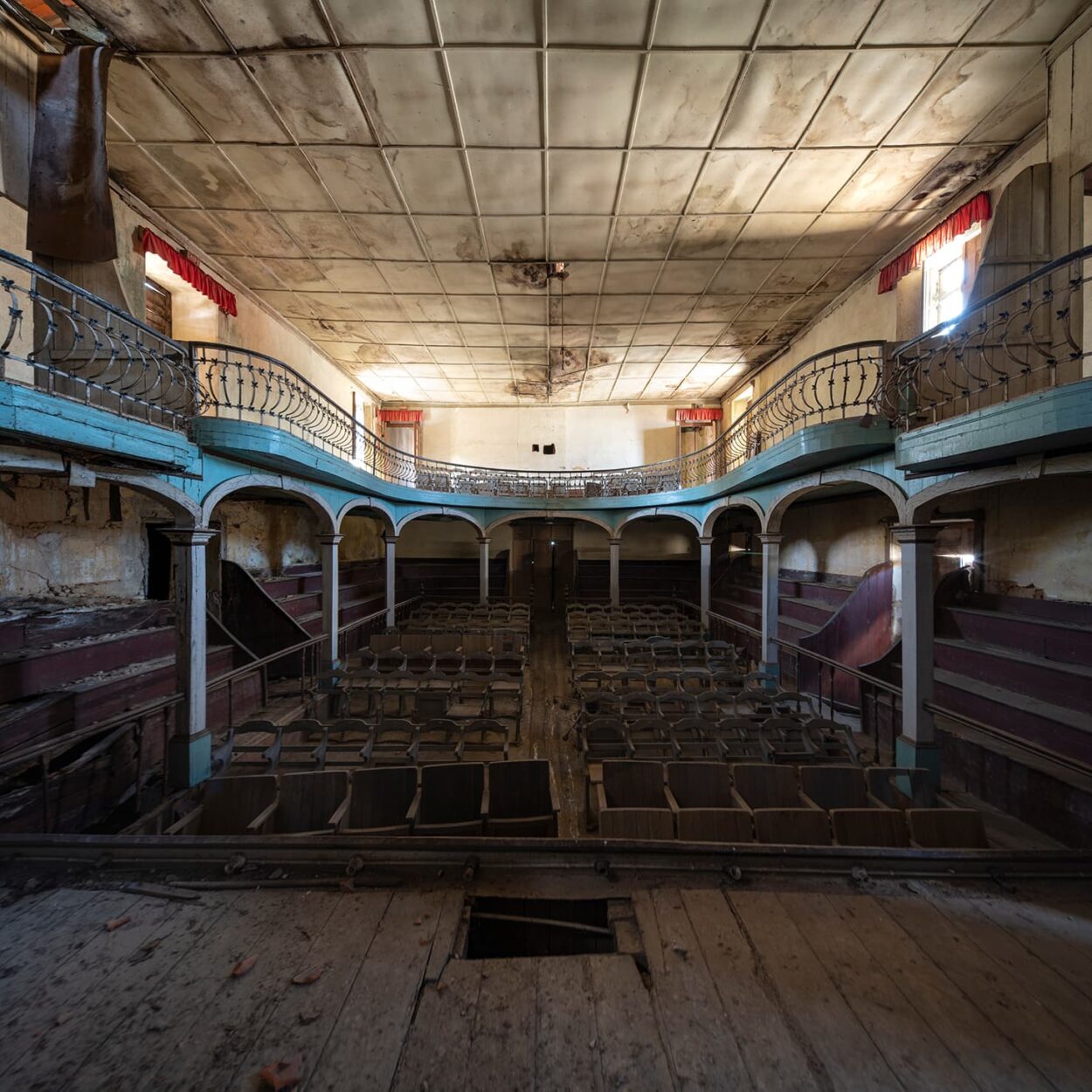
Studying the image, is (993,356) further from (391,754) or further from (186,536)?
(186,536)

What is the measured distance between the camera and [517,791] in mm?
4012

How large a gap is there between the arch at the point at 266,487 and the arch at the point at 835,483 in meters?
7.86

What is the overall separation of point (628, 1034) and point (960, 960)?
4.91ft

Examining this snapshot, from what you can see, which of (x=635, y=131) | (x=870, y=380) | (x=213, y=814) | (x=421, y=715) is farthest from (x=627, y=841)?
(x=870, y=380)

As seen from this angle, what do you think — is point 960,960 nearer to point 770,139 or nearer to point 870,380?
point 770,139

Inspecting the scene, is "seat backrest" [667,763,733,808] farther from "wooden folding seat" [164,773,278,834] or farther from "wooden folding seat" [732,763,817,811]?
"wooden folding seat" [164,773,278,834]

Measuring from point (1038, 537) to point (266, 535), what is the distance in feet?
45.5

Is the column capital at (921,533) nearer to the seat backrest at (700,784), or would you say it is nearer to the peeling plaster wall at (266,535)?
the seat backrest at (700,784)

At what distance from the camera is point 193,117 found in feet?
18.7

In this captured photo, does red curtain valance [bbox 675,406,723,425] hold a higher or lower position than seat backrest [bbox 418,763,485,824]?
higher

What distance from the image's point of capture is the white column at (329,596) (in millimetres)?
8773

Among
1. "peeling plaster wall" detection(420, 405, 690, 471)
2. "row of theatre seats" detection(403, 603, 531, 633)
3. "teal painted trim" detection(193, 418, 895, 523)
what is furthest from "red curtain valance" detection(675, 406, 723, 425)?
"row of theatre seats" detection(403, 603, 531, 633)

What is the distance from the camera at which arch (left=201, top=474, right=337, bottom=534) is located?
5.67 metres

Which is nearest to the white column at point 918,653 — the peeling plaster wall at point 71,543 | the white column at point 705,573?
the white column at point 705,573
